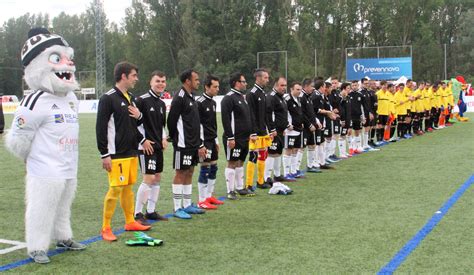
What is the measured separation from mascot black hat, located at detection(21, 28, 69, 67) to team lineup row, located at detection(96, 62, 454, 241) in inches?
33.8

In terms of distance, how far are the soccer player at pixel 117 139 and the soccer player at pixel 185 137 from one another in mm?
1178

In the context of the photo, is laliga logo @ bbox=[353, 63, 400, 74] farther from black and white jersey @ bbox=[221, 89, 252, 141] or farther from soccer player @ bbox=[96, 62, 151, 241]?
soccer player @ bbox=[96, 62, 151, 241]

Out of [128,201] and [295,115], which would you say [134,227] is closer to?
[128,201]

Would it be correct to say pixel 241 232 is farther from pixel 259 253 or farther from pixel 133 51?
pixel 133 51

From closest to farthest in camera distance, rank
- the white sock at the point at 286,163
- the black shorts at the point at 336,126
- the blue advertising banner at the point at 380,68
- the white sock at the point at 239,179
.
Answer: the white sock at the point at 239,179 → the white sock at the point at 286,163 → the black shorts at the point at 336,126 → the blue advertising banner at the point at 380,68

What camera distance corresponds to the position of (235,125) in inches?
345

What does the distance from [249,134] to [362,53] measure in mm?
30985

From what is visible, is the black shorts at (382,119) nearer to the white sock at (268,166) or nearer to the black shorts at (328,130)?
the black shorts at (328,130)

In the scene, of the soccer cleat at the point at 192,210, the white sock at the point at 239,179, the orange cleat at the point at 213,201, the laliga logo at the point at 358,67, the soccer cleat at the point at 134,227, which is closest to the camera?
the soccer cleat at the point at 134,227

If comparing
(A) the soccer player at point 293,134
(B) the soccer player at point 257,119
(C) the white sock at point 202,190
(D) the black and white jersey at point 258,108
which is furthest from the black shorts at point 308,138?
(C) the white sock at point 202,190

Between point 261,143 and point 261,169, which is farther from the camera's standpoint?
point 261,169

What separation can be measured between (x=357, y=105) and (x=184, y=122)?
8387 mm

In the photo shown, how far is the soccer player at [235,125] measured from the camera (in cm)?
867

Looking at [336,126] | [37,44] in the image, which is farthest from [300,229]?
[336,126]
